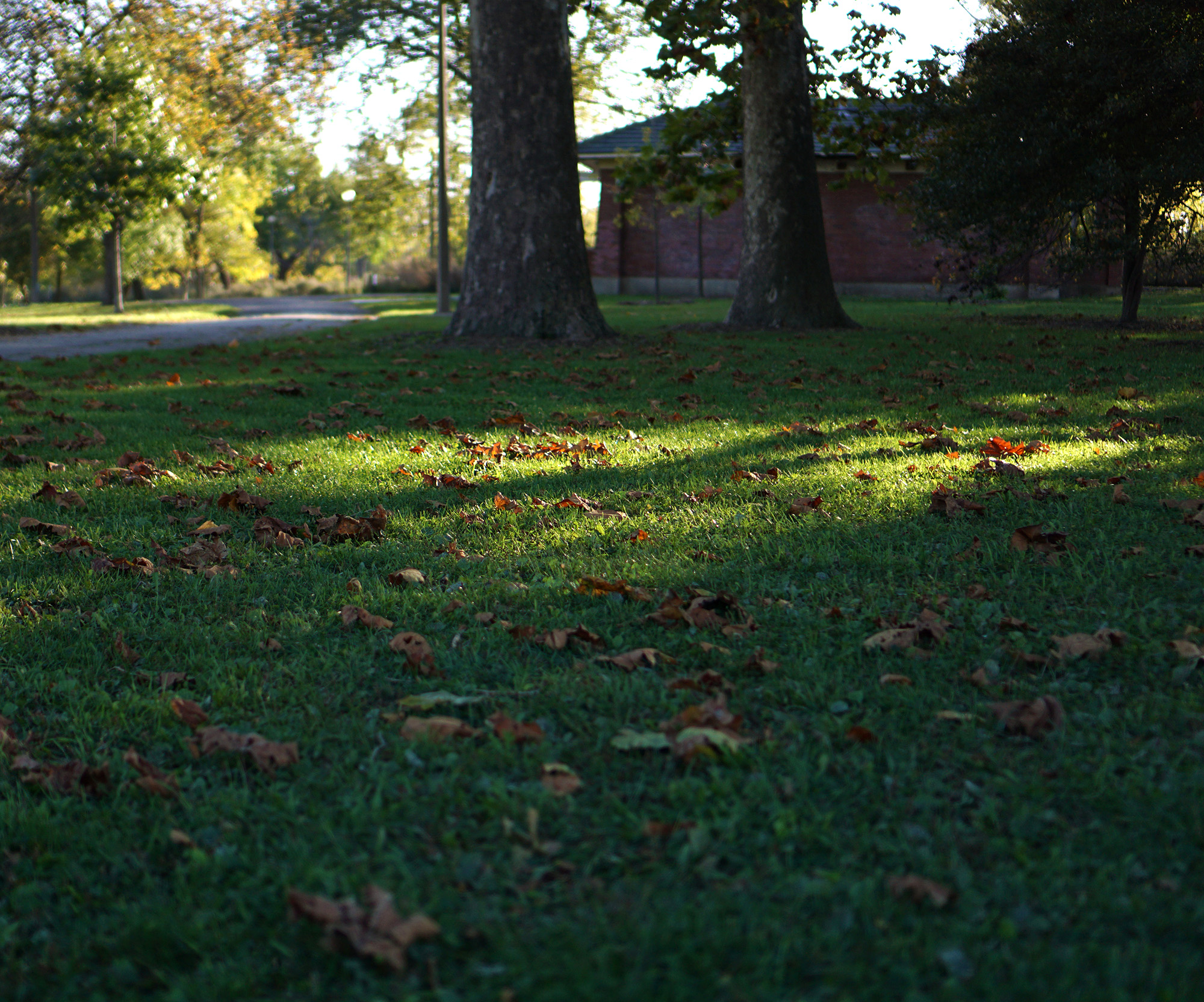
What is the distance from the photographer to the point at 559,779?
2.38m

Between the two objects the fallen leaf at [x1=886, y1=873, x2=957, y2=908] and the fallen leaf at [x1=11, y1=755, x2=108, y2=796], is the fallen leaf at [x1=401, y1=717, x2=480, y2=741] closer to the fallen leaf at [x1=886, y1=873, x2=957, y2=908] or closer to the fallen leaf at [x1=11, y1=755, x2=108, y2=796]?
the fallen leaf at [x1=11, y1=755, x2=108, y2=796]

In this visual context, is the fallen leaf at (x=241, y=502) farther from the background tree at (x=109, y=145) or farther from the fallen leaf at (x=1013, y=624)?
the background tree at (x=109, y=145)

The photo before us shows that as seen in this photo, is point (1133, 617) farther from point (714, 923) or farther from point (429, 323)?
point (429, 323)

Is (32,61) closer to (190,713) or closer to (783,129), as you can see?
(783,129)

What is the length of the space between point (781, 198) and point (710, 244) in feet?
67.0

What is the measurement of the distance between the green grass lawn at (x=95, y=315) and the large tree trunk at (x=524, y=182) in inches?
458

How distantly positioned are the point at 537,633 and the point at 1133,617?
182cm

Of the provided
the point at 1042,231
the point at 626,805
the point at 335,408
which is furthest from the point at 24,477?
the point at 1042,231

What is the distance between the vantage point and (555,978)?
177 cm

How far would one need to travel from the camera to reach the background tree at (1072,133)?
37.4 feet

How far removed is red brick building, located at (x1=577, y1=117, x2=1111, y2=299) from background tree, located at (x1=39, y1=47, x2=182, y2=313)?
41.3 ft

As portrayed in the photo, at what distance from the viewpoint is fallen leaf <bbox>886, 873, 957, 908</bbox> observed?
193 cm

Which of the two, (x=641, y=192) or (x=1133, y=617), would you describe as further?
(x=641, y=192)

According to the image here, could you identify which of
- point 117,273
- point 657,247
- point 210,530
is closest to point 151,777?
point 210,530
